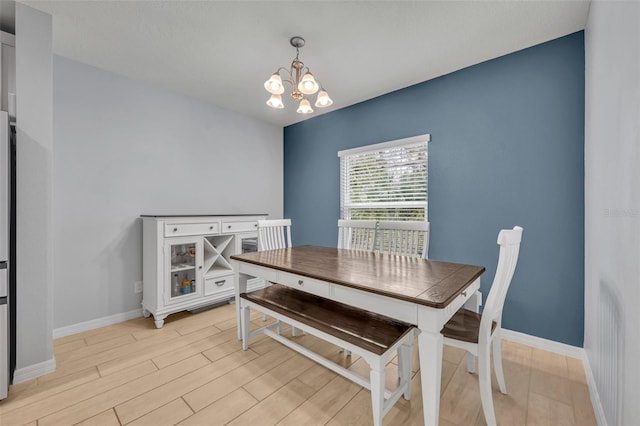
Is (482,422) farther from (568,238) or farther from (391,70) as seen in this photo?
(391,70)

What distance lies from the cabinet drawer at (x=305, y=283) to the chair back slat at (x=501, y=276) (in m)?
0.78

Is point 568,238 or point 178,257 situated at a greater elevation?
point 568,238

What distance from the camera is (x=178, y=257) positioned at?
273cm

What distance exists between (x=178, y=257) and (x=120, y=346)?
860 mm

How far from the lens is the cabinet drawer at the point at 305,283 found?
148 cm

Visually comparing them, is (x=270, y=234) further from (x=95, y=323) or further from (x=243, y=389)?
(x=95, y=323)

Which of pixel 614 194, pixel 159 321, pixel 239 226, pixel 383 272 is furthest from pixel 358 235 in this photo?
pixel 159 321

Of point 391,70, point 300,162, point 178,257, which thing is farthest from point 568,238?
point 178,257

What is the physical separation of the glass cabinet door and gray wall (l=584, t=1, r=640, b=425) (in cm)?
297

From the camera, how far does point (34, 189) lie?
1.78m

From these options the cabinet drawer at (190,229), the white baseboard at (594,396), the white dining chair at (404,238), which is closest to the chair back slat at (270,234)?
the cabinet drawer at (190,229)

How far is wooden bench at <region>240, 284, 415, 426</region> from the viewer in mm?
1245

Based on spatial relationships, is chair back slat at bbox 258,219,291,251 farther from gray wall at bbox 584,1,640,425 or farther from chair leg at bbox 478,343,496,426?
gray wall at bbox 584,1,640,425

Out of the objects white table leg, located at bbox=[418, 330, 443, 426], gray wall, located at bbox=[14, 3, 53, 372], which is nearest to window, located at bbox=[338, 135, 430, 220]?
white table leg, located at bbox=[418, 330, 443, 426]
